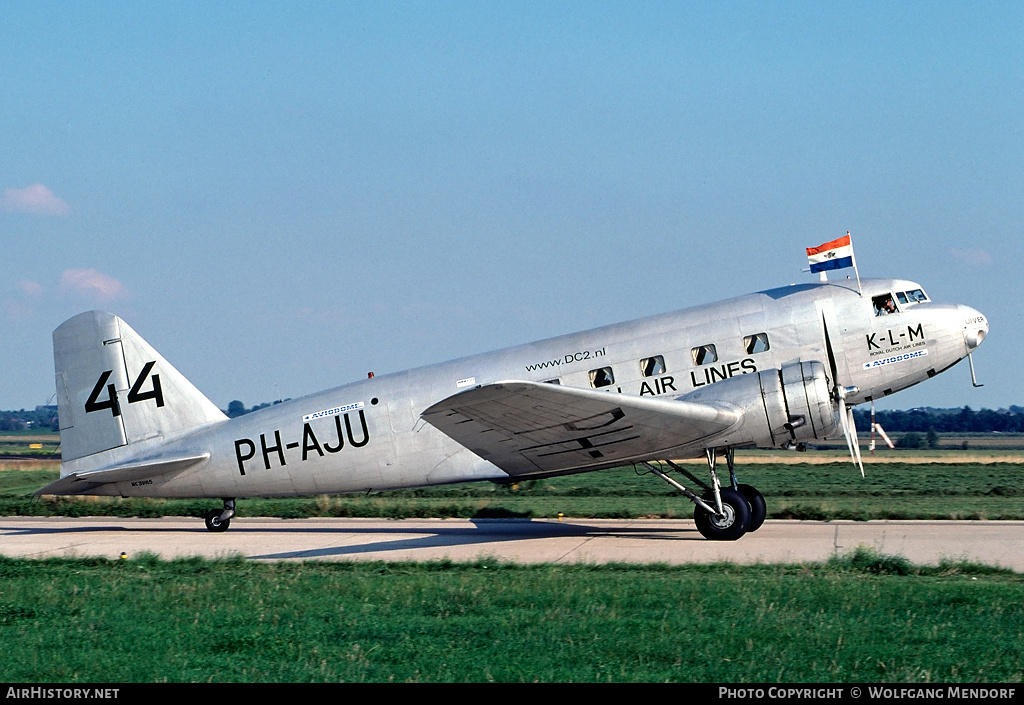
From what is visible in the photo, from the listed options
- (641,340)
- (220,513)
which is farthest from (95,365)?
(641,340)

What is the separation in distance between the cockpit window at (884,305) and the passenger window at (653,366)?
13.1 ft

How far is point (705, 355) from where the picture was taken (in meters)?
17.9

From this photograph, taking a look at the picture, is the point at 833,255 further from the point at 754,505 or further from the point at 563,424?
the point at 563,424

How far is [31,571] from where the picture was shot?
581 inches

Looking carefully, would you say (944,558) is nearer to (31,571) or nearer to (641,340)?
(641,340)

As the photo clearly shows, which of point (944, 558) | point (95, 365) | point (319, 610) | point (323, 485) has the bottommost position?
point (944, 558)

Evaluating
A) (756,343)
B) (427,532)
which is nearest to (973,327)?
(756,343)

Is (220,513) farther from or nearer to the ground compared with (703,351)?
nearer to the ground

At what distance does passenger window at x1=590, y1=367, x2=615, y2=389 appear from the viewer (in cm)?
1803

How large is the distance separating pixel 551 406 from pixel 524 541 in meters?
3.98

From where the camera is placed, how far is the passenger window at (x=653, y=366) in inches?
Result: 706

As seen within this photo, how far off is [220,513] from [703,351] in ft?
35.6

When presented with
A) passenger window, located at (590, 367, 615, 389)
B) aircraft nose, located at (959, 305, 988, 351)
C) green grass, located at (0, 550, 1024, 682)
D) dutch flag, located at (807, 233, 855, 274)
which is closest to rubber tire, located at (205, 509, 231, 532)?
green grass, located at (0, 550, 1024, 682)

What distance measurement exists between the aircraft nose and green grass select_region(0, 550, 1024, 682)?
18.4 feet
